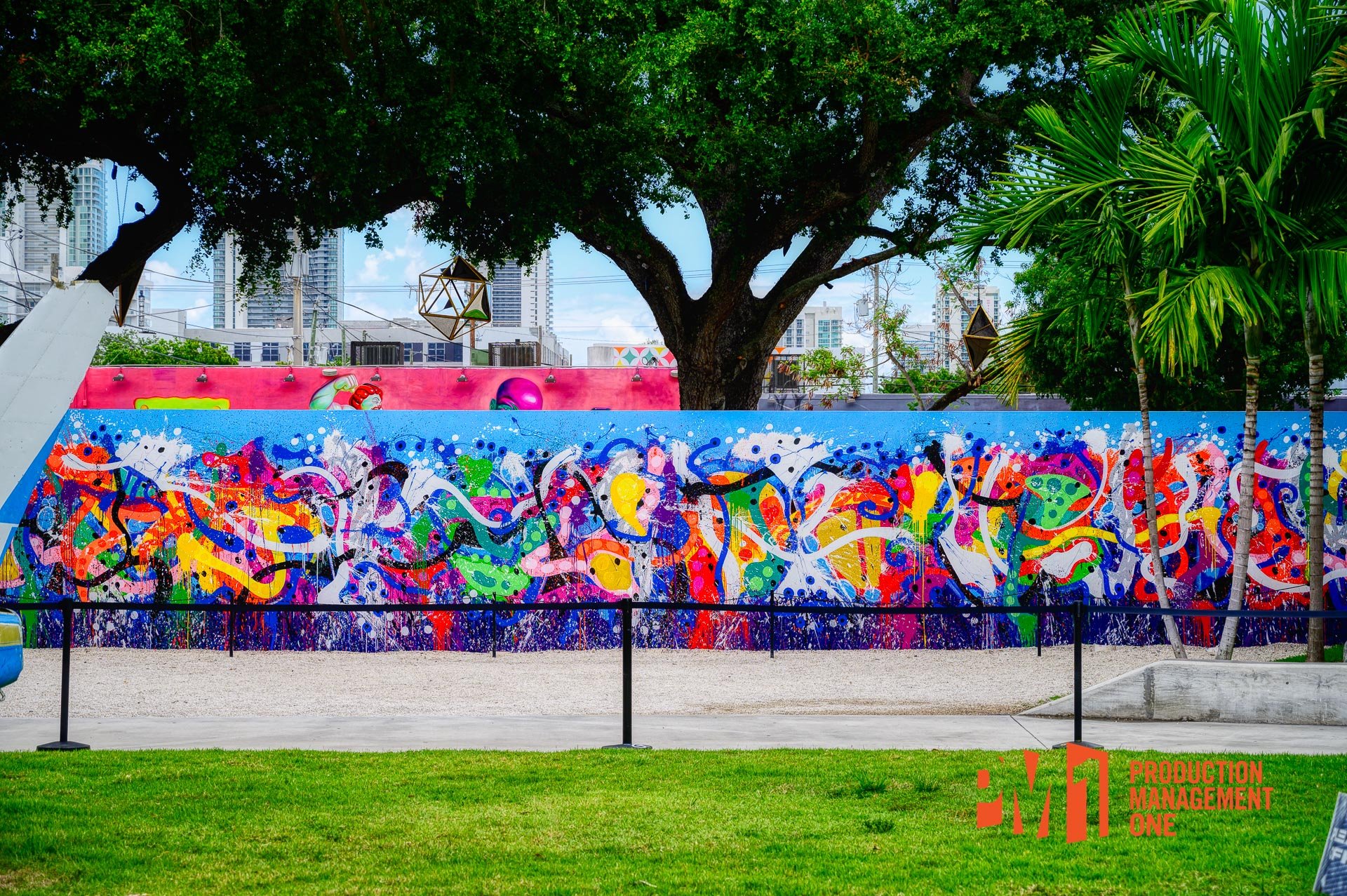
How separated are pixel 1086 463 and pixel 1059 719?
4.77 m

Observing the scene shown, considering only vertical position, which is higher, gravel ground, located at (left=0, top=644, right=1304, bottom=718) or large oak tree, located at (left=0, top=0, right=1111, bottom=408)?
large oak tree, located at (left=0, top=0, right=1111, bottom=408)

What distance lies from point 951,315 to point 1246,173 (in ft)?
165

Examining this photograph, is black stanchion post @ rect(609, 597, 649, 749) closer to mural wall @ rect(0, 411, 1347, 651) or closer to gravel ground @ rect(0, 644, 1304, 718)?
gravel ground @ rect(0, 644, 1304, 718)

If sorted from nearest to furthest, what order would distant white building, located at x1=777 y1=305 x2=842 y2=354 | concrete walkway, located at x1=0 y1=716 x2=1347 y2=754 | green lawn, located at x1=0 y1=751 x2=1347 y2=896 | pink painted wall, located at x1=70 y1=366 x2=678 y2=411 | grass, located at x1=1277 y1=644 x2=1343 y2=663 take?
green lawn, located at x1=0 y1=751 x2=1347 y2=896, concrete walkway, located at x1=0 y1=716 x2=1347 y2=754, grass, located at x1=1277 y1=644 x2=1343 y2=663, pink painted wall, located at x1=70 y1=366 x2=678 y2=411, distant white building, located at x1=777 y1=305 x2=842 y2=354

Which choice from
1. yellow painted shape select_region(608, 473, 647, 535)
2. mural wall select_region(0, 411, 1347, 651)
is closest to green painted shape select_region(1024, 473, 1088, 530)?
mural wall select_region(0, 411, 1347, 651)

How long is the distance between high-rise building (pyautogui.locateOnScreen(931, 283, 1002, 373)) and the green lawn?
1791cm

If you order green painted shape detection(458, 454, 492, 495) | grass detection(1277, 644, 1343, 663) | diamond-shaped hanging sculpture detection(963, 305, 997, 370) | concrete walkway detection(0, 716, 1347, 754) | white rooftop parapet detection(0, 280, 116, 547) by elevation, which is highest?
diamond-shaped hanging sculpture detection(963, 305, 997, 370)

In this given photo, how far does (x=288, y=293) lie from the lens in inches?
2741

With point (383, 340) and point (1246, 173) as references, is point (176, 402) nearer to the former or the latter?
point (1246, 173)

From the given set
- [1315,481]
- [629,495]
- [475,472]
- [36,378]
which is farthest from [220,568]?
[1315,481]

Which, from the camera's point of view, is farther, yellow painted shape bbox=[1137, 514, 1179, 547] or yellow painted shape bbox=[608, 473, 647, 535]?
yellow painted shape bbox=[608, 473, 647, 535]

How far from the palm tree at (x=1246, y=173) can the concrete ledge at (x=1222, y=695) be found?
137cm

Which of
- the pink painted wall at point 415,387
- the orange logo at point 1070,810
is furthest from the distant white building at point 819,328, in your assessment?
the orange logo at point 1070,810

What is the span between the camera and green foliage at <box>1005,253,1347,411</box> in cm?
1955
